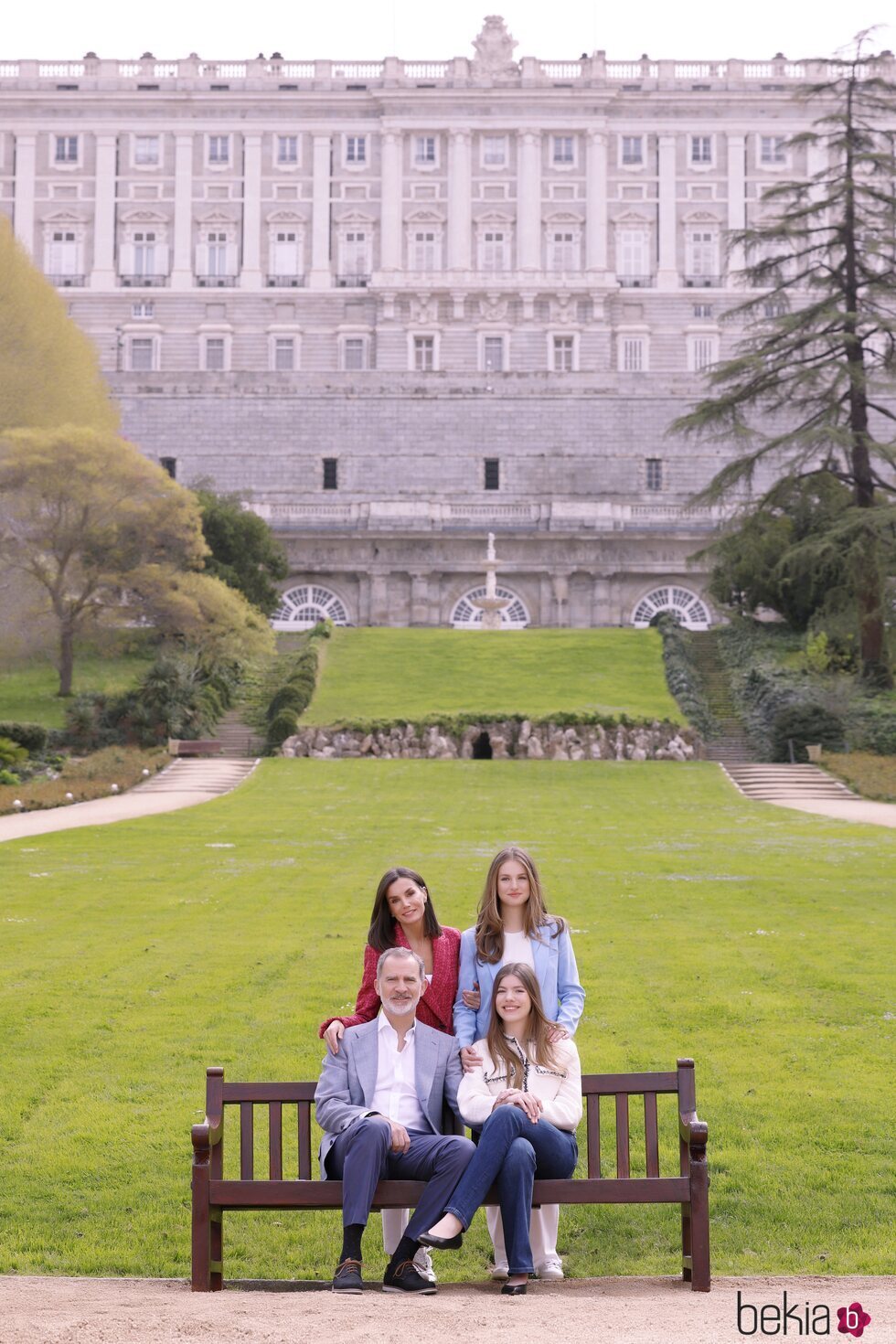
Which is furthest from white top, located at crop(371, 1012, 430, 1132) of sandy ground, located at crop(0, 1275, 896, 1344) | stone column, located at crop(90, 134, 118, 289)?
stone column, located at crop(90, 134, 118, 289)

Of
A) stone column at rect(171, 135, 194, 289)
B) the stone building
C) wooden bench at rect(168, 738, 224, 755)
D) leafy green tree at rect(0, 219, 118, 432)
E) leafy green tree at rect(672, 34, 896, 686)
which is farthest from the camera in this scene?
stone column at rect(171, 135, 194, 289)

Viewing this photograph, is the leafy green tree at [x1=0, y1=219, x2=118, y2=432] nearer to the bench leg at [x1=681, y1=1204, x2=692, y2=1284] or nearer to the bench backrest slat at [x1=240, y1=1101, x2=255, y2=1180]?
the bench backrest slat at [x1=240, y1=1101, x2=255, y2=1180]

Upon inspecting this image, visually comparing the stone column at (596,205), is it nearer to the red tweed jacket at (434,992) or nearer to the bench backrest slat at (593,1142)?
the red tweed jacket at (434,992)

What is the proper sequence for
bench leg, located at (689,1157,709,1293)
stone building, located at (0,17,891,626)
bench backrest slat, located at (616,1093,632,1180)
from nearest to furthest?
bench leg, located at (689,1157,709,1293)
bench backrest slat, located at (616,1093,632,1180)
stone building, located at (0,17,891,626)

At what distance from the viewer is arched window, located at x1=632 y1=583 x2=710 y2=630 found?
51031mm

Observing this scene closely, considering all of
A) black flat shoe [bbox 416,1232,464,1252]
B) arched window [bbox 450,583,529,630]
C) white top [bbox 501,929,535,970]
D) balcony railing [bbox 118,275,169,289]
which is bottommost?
black flat shoe [bbox 416,1232,464,1252]

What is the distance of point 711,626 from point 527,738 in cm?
1679

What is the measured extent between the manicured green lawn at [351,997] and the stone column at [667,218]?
52.4 metres

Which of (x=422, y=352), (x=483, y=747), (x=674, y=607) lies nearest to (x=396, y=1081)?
(x=483, y=747)

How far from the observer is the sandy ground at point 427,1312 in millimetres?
5906

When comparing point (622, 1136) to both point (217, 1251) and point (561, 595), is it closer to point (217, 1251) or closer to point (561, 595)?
point (217, 1251)

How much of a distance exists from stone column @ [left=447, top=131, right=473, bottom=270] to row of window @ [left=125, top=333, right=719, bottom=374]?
446 cm

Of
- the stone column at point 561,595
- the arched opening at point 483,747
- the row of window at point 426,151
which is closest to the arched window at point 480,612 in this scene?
the stone column at point 561,595

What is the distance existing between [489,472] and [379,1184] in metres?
52.5
